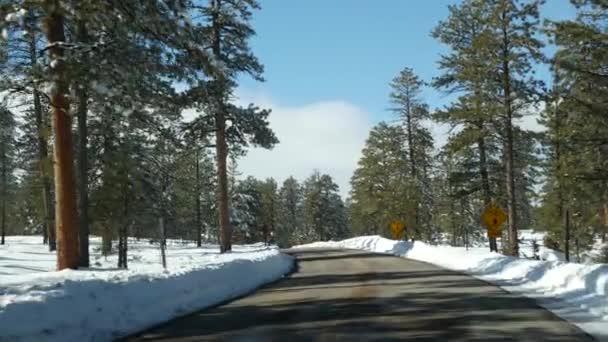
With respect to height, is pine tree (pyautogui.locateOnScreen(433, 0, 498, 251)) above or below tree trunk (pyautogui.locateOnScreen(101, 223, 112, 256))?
above

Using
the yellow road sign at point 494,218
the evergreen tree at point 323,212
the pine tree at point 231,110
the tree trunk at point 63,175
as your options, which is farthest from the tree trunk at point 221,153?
the evergreen tree at point 323,212

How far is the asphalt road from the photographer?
9.38m

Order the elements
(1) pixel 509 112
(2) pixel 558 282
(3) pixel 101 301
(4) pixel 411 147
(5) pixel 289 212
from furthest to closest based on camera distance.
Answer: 1. (5) pixel 289 212
2. (4) pixel 411 147
3. (1) pixel 509 112
4. (2) pixel 558 282
5. (3) pixel 101 301

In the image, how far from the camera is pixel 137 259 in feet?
98.7

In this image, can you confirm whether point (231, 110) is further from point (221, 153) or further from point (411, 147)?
point (411, 147)

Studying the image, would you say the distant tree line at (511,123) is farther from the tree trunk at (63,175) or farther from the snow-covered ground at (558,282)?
the tree trunk at (63,175)

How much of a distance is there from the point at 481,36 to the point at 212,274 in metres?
17.7

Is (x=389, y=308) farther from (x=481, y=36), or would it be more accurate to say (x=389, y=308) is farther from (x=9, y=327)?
(x=481, y=36)

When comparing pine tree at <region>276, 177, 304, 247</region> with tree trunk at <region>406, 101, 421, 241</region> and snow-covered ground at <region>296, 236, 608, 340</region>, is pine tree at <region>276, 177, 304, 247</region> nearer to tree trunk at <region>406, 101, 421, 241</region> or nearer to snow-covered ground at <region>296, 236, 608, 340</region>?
tree trunk at <region>406, 101, 421, 241</region>

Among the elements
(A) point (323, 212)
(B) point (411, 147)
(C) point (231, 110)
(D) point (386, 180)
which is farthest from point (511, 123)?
(A) point (323, 212)

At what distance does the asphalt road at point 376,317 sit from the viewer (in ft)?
30.8

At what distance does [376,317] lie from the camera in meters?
11.0

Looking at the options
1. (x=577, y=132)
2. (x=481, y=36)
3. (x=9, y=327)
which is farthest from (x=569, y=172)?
(x=9, y=327)

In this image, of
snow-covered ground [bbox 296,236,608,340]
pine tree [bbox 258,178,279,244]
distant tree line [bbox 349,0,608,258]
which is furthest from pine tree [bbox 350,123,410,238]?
snow-covered ground [bbox 296,236,608,340]
